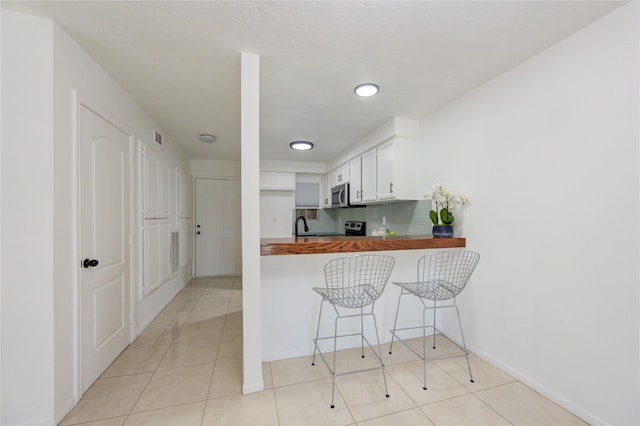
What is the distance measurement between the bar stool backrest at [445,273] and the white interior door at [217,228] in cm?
380

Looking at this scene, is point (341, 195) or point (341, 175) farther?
point (341, 175)

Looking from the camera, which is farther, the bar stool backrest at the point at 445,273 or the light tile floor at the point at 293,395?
the bar stool backrest at the point at 445,273

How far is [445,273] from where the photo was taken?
95.2 inches

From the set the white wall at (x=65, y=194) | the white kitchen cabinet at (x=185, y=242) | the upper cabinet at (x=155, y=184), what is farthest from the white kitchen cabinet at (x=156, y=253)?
the white wall at (x=65, y=194)

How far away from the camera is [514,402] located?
65.3 inches

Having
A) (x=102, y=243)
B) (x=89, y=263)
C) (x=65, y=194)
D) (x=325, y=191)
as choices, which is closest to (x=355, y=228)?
(x=325, y=191)

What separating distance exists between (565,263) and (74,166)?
10.5 ft

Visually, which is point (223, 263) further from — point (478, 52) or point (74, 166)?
point (478, 52)

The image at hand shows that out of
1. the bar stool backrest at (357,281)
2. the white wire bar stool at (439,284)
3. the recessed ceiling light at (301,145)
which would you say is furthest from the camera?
the recessed ceiling light at (301,145)

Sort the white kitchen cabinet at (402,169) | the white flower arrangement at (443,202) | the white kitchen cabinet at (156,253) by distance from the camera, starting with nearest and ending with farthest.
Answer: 1. the white flower arrangement at (443,202)
2. the white kitchen cabinet at (156,253)
3. the white kitchen cabinet at (402,169)

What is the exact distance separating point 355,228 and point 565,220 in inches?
121

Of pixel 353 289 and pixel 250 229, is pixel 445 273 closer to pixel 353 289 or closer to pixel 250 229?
pixel 353 289

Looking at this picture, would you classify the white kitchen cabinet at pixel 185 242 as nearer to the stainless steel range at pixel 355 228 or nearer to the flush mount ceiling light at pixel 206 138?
the flush mount ceiling light at pixel 206 138

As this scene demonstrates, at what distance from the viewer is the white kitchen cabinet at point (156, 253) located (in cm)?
274
